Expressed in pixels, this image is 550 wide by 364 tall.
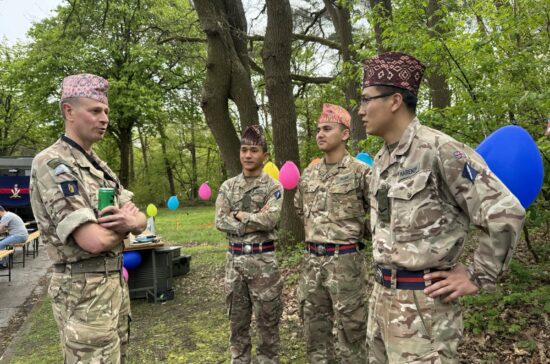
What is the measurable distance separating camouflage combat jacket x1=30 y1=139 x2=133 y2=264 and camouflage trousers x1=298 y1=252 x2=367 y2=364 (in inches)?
67.3

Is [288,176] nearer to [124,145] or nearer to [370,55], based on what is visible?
[370,55]

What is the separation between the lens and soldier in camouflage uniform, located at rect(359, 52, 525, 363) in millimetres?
1918

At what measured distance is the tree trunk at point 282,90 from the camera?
7.21 metres

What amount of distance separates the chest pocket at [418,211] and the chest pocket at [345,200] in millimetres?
1341

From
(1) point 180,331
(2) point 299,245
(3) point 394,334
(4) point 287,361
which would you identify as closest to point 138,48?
(2) point 299,245

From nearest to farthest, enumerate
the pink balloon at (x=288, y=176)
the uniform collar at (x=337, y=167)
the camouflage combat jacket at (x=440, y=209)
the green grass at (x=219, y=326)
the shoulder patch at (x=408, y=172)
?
the camouflage combat jacket at (x=440, y=209)
the shoulder patch at (x=408, y=172)
the uniform collar at (x=337, y=167)
the green grass at (x=219, y=326)
the pink balloon at (x=288, y=176)

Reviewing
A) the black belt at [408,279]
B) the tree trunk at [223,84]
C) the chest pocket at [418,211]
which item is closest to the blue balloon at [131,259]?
the tree trunk at [223,84]

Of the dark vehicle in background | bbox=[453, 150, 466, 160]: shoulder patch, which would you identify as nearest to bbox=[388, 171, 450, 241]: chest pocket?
bbox=[453, 150, 466, 160]: shoulder patch

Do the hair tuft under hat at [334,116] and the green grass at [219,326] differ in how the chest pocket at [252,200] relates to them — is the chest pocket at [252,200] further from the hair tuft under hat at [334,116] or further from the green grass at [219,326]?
the green grass at [219,326]

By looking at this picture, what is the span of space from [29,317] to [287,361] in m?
4.37

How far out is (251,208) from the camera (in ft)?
12.6

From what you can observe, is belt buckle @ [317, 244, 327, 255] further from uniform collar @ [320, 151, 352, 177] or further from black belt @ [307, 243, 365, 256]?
uniform collar @ [320, 151, 352, 177]

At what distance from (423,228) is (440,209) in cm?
13

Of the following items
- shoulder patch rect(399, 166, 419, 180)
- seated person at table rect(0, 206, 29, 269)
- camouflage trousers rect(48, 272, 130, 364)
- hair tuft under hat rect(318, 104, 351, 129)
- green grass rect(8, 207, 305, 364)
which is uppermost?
hair tuft under hat rect(318, 104, 351, 129)
